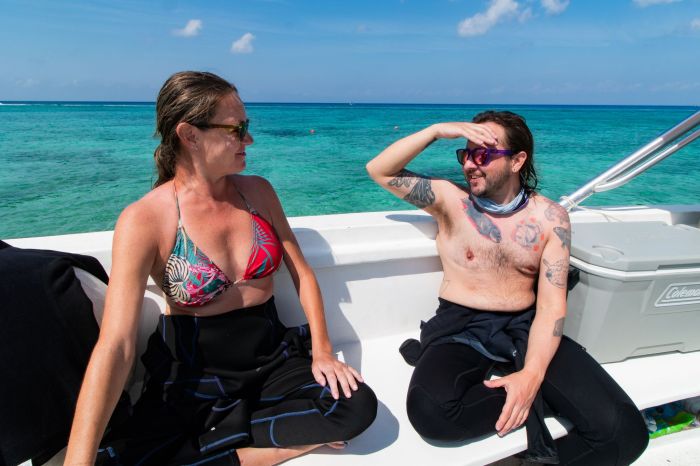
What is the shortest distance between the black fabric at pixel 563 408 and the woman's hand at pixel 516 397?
3 centimetres

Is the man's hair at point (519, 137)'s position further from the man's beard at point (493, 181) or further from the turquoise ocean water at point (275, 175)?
the turquoise ocean water at point (275, 175)

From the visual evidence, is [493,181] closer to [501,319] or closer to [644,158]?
[501,319]

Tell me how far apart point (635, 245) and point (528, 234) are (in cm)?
55

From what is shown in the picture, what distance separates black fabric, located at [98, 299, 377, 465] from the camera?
144 centimetres

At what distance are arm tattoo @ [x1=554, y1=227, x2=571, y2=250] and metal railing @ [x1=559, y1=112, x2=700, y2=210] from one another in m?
0.66

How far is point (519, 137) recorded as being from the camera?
→ 2.03 metres

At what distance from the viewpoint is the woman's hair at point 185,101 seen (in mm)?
1500

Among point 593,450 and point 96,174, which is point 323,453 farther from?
point 96,174

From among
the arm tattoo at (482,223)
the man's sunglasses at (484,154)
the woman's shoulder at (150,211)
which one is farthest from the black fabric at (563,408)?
the woman's shoulder at (150,211)

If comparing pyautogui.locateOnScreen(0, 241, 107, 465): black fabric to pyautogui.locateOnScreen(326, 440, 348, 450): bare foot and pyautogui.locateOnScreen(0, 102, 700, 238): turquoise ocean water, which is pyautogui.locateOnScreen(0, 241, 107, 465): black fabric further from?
pyautogui.locateOnScreen(0, 102, 700, 238): turquoise ocean water

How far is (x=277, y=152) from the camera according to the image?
18.3 meters

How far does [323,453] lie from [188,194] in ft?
3.66

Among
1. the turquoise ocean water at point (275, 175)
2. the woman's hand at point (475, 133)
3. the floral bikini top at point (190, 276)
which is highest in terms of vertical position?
the woman's hand at point (475, 133)

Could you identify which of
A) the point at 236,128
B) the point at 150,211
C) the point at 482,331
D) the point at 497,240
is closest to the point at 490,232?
the point at 497,240
